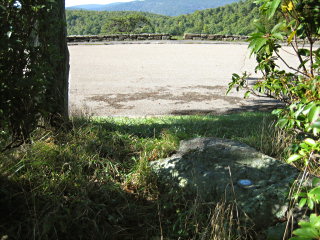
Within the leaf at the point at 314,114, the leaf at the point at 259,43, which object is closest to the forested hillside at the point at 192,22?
the leaf at the point at 259,43

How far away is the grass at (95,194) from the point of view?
290 centimetres

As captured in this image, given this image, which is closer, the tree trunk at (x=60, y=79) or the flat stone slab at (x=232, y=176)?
the flat stone slab at (x=232, y=176)

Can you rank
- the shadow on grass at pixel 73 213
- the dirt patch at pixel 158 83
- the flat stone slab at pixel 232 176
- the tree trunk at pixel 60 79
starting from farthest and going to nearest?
the dirt patch at pixel 158 83
the tree trunk at pixel 60 79
the flat stone slab at pixel 232 176
the shadow on grass at pixel 73 213

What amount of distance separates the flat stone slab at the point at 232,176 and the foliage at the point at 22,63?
1.37 metres

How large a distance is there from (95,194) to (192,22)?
1599 inches

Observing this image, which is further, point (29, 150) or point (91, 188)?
point (29, 150)

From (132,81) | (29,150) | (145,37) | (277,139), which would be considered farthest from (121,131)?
(145,37)

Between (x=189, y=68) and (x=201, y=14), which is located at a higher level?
(x=201, y=14)

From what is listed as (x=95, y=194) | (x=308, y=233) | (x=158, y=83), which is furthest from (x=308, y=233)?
(x=158, y=83)

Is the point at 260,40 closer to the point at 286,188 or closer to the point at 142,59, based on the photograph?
the point at 286,188

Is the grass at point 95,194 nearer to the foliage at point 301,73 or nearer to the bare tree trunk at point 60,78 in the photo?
the bare tree trunk at point 60,78

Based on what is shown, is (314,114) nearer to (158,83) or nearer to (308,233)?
(308,233)

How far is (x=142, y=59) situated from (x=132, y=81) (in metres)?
4.38

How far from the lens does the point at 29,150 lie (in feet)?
11.8
